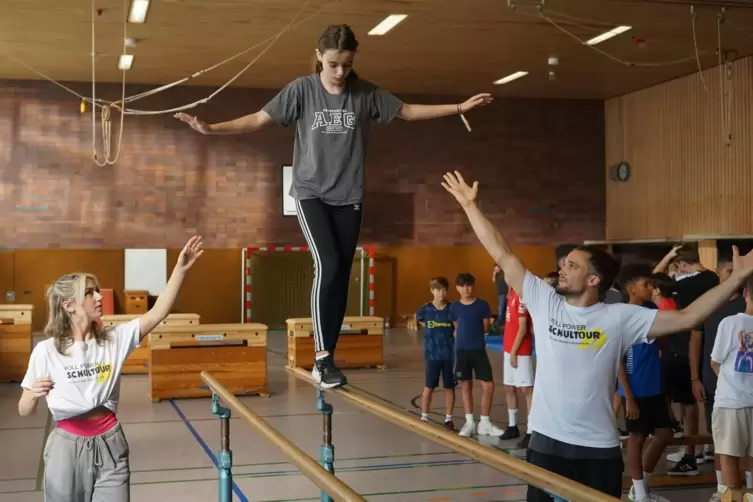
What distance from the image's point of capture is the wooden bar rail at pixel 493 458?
107 inches

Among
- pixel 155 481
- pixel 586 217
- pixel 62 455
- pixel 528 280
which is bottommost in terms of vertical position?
pixel 155 481

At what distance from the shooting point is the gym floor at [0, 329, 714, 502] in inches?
279

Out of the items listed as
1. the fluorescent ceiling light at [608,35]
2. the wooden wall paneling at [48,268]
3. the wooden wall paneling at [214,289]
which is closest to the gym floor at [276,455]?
the wooden wall paneling at [48,268]

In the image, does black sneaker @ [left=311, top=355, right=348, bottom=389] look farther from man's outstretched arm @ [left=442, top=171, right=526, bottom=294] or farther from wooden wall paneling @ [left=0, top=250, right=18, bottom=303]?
wooden wall paneling @ [left=0, top=250, right=18, bottom=303]

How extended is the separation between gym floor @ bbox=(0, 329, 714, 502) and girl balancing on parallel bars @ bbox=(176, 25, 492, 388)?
2.95m

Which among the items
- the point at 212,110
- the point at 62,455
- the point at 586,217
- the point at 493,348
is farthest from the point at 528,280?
the point at 586,217

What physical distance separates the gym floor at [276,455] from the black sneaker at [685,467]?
1.09 ft

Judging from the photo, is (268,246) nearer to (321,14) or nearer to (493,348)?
(493,348)

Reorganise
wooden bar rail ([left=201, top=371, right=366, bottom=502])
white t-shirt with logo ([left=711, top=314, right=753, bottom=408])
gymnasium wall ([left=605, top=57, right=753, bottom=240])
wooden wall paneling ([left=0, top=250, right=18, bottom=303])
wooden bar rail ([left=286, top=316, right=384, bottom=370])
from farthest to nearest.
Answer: wooden wall paneling ([left=0, top=250, right=18, bottom=303]) < gymnasium wall ([left=605, top=57, right=753, bottom=240]) < wooden bar rail ([left=286, top=316, right=384, bottom=370]) < white t-shirt with logo ([left=711, top=314, right=753, bottom=408]) < wooden bar rail ([left=201, top=371, right=366, bottom=502])

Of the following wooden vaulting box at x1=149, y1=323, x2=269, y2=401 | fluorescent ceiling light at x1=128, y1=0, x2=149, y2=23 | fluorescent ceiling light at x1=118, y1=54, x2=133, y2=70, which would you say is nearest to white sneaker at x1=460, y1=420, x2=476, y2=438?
wooden vaulting box at x1=149, y1=323, x2=269, y2=401

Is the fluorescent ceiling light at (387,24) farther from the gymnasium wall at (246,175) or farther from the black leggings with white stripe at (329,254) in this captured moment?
the black leggings with white stripe at (329,254)

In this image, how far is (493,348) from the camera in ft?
54.7

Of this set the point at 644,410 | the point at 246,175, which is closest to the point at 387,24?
the point at 246,175

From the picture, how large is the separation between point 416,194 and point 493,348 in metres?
4.74
